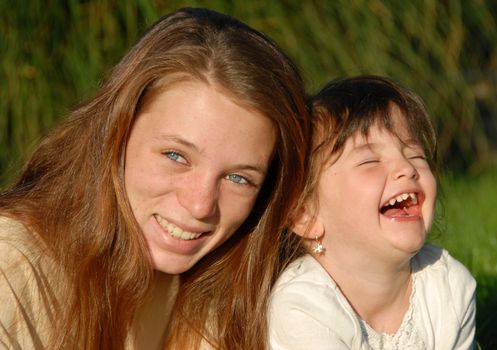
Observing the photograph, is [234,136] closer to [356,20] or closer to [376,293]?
[376,293]

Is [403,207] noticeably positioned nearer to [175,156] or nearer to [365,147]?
[365,147]

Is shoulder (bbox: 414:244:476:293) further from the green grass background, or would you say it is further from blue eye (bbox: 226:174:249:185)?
the green grass background

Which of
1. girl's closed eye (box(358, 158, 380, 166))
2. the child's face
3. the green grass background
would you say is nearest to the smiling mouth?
A: the child's face

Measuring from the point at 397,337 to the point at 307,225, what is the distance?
452mm

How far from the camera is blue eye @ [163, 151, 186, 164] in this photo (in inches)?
112

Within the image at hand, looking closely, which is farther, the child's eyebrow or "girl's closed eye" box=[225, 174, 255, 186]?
the child's eyebrow

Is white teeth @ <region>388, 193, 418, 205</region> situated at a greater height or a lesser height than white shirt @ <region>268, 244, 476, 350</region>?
greater

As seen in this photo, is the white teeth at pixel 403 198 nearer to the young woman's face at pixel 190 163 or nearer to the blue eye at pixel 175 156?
the young woman's face at pixel 190 163

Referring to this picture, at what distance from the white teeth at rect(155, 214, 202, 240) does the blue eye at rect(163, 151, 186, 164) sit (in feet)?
0.61

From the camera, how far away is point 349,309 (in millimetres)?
3092

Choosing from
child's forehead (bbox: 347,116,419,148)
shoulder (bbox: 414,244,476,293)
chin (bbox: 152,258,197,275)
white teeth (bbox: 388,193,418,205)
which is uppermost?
child's forehead (bbox: 347,116,419,148)

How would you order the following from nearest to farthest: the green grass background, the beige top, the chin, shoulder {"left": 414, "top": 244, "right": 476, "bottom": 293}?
1. the beige top
2. the chin
3. shoulder {"left": 414, "top": 244, "right": 476, "bottom": 293}
4. the green grass background

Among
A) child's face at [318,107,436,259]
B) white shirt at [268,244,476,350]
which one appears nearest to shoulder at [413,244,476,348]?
white shirt at [268,244,476,350]

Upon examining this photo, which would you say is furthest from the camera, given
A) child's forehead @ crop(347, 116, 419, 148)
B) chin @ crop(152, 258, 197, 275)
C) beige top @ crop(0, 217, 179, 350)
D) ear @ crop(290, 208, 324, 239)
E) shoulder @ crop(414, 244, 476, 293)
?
shoulder @ crop(414, 244, 476, 293)
